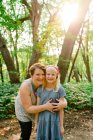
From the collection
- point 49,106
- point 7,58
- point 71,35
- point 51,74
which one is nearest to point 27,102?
point 49,106

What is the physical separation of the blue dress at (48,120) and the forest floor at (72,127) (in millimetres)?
2481

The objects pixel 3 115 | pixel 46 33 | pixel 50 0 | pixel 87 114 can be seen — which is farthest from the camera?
pixel 50 0

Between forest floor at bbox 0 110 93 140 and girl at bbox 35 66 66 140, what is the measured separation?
98.0 inches

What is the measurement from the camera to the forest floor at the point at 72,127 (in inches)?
275

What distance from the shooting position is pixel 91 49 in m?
31.6

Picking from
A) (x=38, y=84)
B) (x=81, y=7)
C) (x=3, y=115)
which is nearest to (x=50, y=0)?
(x=81, y=7)

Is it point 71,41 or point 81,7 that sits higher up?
point 81,7

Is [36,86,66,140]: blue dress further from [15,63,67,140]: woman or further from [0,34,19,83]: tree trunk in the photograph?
[0,34,19,83]: tree trunk

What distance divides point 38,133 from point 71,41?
22.0 ft

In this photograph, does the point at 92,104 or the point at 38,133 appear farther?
the point at 92,104

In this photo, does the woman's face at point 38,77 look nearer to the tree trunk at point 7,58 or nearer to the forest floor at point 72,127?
the forest floor at point 72,127

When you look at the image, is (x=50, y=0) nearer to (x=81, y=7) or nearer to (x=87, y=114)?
(x=81, y=7)

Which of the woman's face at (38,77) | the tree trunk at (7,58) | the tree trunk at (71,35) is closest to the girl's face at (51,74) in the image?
the woman's face at (38,77)

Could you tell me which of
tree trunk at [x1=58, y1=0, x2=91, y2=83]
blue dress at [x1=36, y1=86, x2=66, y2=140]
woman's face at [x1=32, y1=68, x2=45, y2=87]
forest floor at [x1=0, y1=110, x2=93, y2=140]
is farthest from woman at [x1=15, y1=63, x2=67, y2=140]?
tree trunk at [x1=58, y1=0, x2=91, y2=83]
